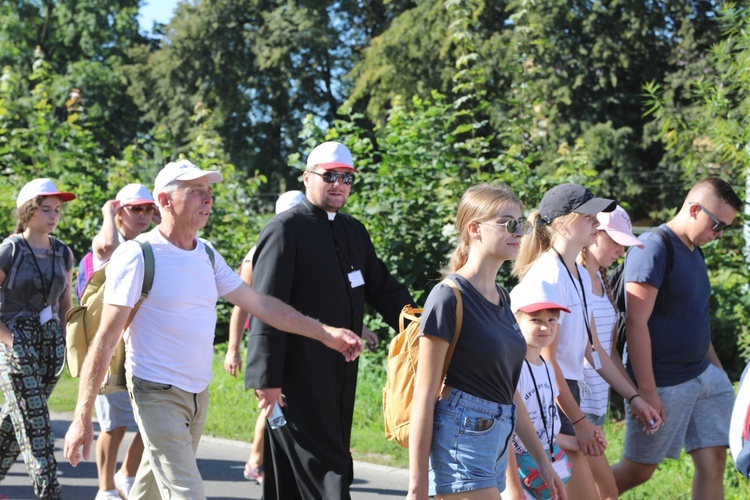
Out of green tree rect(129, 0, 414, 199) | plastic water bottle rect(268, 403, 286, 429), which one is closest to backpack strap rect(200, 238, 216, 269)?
plastic water bottle rect(268, 403, 286, 429)

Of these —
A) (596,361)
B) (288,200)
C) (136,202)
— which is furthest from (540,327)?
(136,202)

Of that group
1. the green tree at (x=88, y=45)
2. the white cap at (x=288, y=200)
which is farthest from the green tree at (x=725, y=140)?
the green tree at (x=88, y=45)

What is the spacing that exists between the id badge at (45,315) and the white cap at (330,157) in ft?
7.75

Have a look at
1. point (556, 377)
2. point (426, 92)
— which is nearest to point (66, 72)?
point (426, 92)

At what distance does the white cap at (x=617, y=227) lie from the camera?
5176 mm

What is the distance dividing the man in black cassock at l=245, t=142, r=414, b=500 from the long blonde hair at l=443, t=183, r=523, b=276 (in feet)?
3.71

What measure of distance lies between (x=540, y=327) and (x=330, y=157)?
1.49 m

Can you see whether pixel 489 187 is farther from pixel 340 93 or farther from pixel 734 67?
pixel 340 93

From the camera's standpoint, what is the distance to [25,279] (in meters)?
6.30

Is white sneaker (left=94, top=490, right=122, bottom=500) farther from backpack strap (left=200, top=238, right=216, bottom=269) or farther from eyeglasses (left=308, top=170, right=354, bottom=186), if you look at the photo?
eyeglasses (left=308, top=170, right=354, bottom=186)

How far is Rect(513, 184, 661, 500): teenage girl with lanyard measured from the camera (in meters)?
4.54

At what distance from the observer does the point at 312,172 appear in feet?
16.9

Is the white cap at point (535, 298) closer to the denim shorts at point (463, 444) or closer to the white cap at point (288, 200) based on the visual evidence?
the denim shorts at point (463, 444)

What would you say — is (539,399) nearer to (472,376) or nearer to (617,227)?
(472,376)
